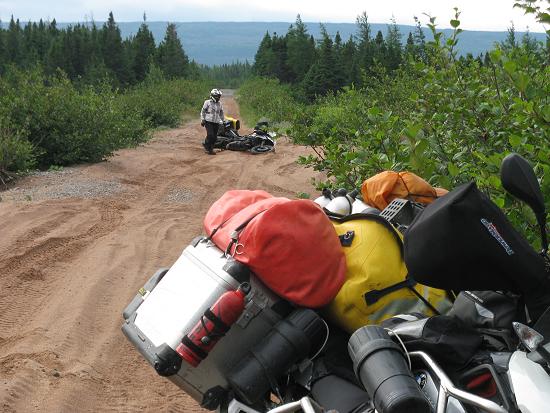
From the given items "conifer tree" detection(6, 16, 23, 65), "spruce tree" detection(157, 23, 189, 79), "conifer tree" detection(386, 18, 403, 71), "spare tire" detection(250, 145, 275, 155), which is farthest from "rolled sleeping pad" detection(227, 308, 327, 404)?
"spruce tree" detection(157, 23, 189, 79)

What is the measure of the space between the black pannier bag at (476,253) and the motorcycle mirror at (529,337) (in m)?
0.32

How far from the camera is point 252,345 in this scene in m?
3.13

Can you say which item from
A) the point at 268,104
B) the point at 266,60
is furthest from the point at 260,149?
the point at 266,60

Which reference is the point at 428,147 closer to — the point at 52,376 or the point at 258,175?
the point at 52,376

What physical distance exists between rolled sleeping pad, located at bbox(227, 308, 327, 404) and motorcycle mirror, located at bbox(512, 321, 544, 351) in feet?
3.50

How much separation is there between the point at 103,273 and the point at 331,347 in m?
4.12

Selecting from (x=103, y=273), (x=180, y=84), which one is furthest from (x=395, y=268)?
(x=180, y=84)

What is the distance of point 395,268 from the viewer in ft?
10.4

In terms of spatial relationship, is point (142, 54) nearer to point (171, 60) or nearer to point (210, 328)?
point (171, 60)

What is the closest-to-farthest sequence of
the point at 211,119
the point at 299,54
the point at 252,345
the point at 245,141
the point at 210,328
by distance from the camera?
the point at 210,328 → the point at 252,345 → the point at 211,119 → the point at 245,141 → the point at 299,54

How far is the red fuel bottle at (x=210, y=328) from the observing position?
9.52 ft

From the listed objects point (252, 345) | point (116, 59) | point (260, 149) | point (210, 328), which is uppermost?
point (210, 328)

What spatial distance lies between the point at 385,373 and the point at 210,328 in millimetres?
827

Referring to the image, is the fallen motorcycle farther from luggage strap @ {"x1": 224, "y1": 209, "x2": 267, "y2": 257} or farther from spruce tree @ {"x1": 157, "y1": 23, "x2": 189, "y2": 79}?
spruce tree @ {"x1": 157, "y1": 23, "x2": 189, "y2": 79}
